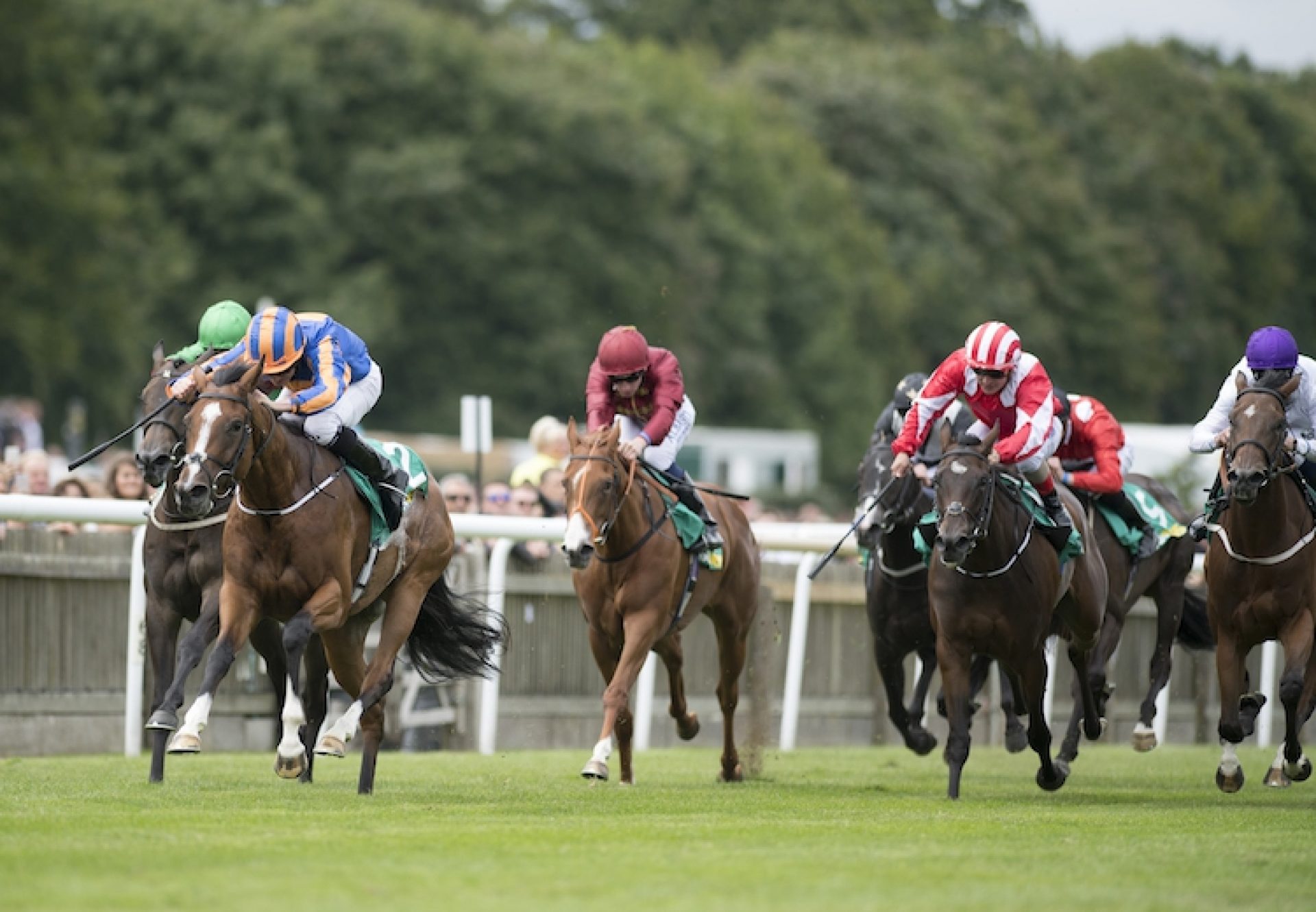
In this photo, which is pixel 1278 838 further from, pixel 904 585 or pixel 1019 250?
pixel 1019 250

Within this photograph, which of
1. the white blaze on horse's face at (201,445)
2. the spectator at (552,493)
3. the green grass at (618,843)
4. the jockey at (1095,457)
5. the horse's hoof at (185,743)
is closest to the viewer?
the green grass at (618,843)

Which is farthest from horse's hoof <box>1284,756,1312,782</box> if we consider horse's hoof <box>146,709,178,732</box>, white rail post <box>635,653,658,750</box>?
horse's hoof <box>146,709,178,732</box>

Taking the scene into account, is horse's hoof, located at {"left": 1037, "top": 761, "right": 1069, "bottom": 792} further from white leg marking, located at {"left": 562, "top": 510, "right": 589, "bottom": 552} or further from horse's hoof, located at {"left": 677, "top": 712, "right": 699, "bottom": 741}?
white leg marking, located at {"left": 562, "top": 510, "right": 589, "bottom": 552}

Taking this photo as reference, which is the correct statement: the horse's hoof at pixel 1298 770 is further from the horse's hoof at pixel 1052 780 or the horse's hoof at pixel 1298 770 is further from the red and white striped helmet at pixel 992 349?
the red and white striped helmet at pixel 992 349

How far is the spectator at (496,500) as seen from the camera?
1509cm

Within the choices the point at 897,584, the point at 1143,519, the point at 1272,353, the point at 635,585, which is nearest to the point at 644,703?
the point at 897,584

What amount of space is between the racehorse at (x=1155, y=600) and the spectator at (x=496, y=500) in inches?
154

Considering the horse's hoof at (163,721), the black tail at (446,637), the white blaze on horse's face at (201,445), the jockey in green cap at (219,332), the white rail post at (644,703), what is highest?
the jockey in green cap at (219,332)

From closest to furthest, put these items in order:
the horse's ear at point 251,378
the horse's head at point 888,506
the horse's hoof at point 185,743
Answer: the horse's hoof at point 185,743 → the horse's ear at point 251,378 → the horse's head at point 888,506

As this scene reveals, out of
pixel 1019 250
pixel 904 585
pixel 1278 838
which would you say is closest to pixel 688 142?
pixel 1019 250

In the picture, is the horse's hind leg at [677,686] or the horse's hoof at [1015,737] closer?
the horse's hind leg at [677,686]

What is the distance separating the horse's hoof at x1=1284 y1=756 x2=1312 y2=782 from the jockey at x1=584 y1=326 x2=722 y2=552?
9.12 ft

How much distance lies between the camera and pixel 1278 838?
8.35m

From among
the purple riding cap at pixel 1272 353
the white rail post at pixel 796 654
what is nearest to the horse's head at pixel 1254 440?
the purple riding cap at pixel 1272 353
